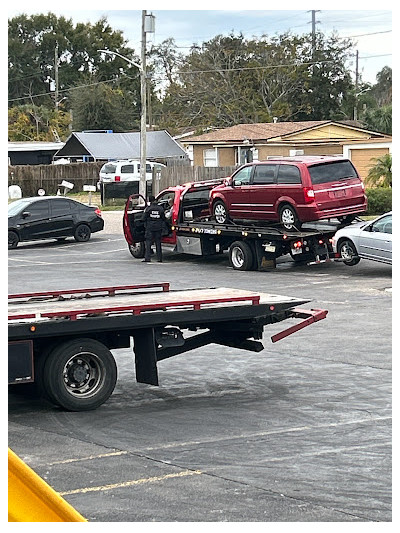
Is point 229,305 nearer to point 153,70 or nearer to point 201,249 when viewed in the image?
point 201,249

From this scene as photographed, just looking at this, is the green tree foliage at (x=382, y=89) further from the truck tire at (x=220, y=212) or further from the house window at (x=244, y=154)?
the truck tire at (x=220, y=212)

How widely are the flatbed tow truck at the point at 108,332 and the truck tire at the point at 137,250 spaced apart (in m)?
16.2

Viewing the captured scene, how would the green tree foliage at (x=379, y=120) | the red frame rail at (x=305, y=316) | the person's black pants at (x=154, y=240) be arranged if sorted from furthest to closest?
the green tree foliage at (x=379, y=120) < the person's black pants at (x=154, y=240) < the red frame rail at (x=305, y=316)

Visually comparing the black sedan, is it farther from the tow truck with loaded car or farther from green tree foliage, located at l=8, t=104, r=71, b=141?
green tree foliage, located at l=8, t=104, r=71, b=141

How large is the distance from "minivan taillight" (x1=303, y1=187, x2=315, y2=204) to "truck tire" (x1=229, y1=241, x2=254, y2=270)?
183cm

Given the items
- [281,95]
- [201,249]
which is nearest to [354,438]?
[201,249]

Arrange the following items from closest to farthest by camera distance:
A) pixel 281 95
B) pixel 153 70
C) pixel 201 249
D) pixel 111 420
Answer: pixel 111 420 → pixel 201 249 → pixel 281 95 → pixel 153 70

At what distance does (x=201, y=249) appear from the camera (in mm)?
25000

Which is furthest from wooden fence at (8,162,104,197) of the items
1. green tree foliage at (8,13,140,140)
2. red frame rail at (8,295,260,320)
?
red frame rail at (8,295,260,320)

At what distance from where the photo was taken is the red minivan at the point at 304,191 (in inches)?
894

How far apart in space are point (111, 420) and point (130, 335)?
935 mm

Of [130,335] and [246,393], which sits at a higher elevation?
[130,335]

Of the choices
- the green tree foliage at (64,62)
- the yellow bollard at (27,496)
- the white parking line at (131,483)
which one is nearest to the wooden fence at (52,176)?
the green tree foliage at (64,62)

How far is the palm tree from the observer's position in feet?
124
